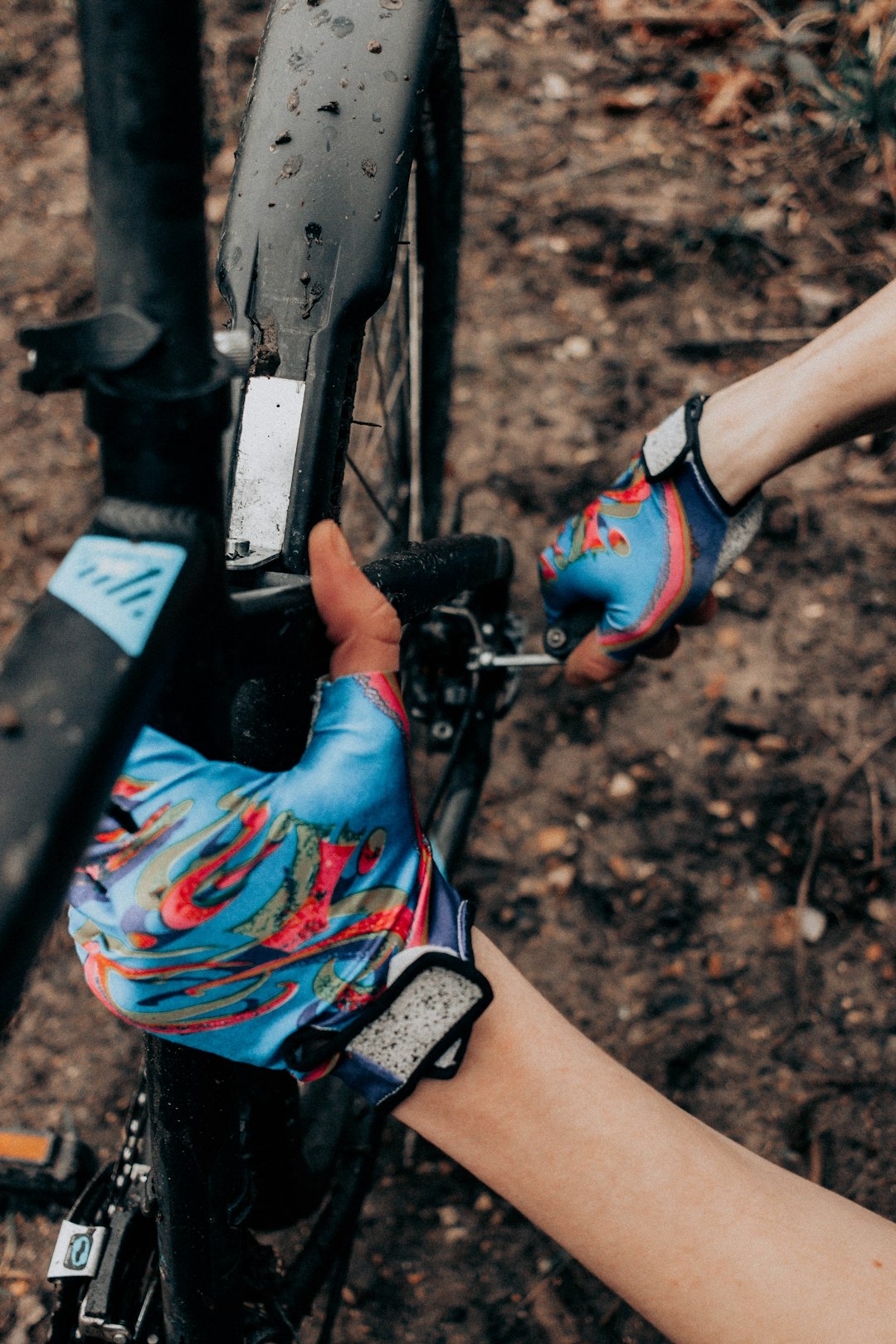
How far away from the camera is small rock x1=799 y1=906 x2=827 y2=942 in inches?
66.4

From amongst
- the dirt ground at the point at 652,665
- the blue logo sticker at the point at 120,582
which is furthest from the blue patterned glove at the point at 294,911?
the dirt ground at the point at 652,665

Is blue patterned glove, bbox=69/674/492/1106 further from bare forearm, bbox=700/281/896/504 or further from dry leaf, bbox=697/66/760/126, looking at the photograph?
dry leaf, bbox=697/66/760/126

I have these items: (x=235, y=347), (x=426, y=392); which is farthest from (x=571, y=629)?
(x=235, y=347)

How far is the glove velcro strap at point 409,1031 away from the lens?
742 mm

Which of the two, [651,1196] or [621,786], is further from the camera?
[621,786]

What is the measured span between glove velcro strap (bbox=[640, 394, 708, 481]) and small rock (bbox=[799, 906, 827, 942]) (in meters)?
0.88

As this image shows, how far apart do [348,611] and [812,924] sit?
1285mm

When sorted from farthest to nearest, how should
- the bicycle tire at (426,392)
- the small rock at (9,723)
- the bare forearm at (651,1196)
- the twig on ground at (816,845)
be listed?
the twig on ground at (816,845), the bicycle tire at (426,392), the bare forearm at (651,1196), the small rock at (9,723)

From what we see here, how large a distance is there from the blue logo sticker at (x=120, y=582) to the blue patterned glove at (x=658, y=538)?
83 centimetres

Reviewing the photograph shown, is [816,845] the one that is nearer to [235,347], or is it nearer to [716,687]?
[716,687]

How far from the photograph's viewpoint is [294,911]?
2.25 ft

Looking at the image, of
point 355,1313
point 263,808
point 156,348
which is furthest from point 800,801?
point 156,348

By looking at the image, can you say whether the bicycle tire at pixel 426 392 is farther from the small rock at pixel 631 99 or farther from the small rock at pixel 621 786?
the small rock at pixel 631 99

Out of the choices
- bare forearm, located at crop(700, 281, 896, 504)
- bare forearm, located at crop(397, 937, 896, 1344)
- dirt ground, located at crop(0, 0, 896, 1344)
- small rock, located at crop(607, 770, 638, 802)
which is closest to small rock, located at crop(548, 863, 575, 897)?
dirt ground, located at crop(0, 0, 896, 1344)
